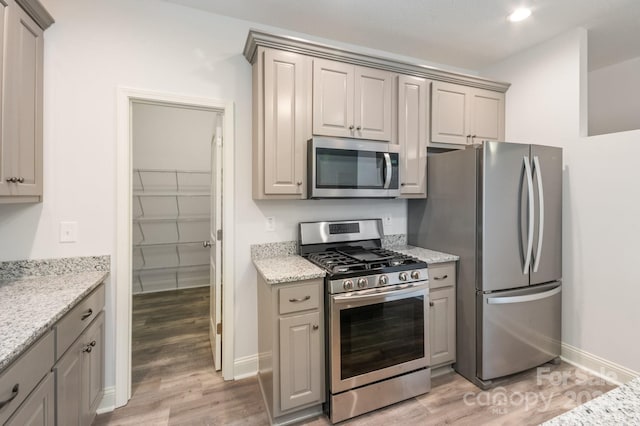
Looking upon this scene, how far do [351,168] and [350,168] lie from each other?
10 millimetres

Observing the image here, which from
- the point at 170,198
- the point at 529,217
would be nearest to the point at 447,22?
the point at 529,217

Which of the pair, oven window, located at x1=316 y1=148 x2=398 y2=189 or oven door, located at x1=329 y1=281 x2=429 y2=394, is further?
oven window, located at x1=316 y1=148 x2=398 y2=189

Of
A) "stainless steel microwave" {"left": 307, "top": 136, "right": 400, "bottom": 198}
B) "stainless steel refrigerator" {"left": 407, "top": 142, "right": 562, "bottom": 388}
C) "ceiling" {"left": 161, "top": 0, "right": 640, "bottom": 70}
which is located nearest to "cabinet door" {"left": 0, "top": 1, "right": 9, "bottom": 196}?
"ceiling" {"left": 161, "top": 0, "right": 640, "bottom": 70}

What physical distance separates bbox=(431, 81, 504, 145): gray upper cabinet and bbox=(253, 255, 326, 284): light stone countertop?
1.63 m

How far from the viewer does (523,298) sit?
232 cm

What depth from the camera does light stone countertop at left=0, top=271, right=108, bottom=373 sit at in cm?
103

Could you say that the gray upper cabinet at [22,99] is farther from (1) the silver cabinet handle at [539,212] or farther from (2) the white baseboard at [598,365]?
(2) the white baseboard at [598,365]

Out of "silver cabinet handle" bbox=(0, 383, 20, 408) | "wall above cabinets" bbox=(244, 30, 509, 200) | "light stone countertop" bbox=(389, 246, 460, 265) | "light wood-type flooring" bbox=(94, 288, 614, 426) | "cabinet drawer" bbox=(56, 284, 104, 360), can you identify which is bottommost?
"light wood-type flooring" bbox=(94, 288, 614, 426)

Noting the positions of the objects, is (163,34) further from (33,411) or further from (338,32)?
(33,411)

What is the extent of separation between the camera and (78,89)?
1.93m

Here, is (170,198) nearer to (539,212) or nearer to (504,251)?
(504,251)

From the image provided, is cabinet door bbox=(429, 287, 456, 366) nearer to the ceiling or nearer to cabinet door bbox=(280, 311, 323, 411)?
cabinet door bbox=(280, 311, 323, 411)

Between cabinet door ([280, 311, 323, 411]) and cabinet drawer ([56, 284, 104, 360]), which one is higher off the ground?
cabinet drawer ([56, 284, 104, 360])

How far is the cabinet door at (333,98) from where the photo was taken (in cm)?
223
